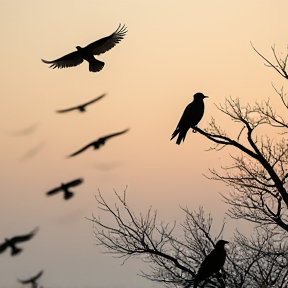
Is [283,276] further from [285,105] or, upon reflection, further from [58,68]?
[58,68]

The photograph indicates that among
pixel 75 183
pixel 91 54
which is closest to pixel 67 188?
pixel 75 183

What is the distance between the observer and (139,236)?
1421 cm

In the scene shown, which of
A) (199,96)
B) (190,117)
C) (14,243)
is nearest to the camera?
(14,243)

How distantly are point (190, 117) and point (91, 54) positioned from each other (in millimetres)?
1626

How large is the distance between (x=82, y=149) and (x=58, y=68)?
2.63 metres

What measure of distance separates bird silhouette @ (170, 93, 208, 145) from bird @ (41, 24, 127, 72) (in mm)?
1309

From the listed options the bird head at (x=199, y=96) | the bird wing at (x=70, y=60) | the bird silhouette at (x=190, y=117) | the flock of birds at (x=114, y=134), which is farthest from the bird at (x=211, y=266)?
the bird wing at (x=70, y=60)

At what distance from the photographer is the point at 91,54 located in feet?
32.5

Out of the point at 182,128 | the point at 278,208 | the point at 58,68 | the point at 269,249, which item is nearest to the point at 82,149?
the point at 182,128

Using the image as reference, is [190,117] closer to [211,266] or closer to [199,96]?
[199,96]

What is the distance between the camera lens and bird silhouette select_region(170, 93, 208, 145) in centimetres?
927

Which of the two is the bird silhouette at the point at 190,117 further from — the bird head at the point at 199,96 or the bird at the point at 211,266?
the bird at the point at 211,266

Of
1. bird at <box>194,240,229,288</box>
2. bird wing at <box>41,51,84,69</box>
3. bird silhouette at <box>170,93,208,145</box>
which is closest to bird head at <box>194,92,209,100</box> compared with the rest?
bird silhouette at <box>170,93,208,145</box>

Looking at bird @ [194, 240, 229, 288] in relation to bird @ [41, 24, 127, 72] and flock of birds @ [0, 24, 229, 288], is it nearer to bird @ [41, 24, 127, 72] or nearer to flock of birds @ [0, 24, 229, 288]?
flock of birds @ [0, 24, 229, 288]
